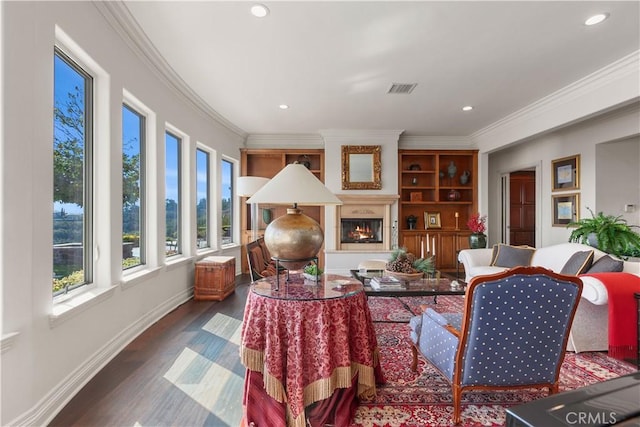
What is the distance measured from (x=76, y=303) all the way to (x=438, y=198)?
19.9 ft

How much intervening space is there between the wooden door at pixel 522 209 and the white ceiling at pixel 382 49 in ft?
10.8

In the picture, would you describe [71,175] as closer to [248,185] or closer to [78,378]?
[78,378]

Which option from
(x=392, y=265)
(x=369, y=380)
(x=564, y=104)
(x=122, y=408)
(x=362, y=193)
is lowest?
(x=122, y=408)

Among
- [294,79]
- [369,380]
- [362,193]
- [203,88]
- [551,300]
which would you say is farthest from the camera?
[362,193]

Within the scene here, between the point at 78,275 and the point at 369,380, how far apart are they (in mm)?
2311

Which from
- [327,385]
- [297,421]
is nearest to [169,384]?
[297,421]

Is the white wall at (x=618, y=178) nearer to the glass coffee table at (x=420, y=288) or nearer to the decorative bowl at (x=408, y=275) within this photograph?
the glass coffee table at (x=420, y=288)

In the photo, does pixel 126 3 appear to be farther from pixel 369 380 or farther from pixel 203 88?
pixel 369 380

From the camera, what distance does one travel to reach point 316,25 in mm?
2561

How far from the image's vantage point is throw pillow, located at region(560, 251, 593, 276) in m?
2.97

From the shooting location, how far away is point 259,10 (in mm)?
2354

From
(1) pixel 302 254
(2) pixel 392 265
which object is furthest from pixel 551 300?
(2) pixel 392 265

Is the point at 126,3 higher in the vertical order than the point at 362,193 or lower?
higher

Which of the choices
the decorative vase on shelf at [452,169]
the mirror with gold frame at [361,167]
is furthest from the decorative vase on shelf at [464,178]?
the mirror with gold frame at [361,167]
